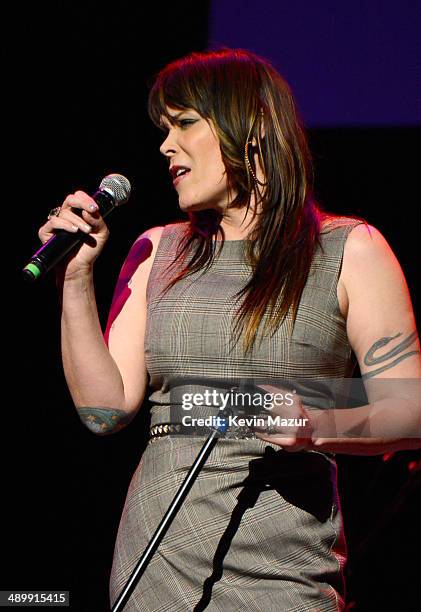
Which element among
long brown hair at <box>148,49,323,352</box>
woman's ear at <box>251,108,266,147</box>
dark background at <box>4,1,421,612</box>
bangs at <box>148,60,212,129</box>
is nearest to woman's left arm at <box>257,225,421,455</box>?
long brown hair at <box>148,49,323,352</box>

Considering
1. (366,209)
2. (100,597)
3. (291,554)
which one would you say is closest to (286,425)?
(291,554)

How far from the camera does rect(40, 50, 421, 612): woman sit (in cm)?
125

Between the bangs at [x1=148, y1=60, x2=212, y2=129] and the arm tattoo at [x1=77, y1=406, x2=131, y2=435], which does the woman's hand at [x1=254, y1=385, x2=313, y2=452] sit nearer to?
the arm tattoo at [x1=77, y1=406, x2=131, y2=435]

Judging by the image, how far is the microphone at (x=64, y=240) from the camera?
1.22 meters

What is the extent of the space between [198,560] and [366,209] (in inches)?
49.1

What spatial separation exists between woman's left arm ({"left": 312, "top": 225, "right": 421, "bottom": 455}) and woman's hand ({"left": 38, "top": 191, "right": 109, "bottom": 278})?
40 cm

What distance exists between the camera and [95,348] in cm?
143

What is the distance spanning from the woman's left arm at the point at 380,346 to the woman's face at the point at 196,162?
0.86 feet

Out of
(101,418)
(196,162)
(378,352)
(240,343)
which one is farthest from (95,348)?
(378,352)

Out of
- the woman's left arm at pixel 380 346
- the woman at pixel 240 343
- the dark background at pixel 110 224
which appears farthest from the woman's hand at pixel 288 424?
the dark background at pixel 110 224

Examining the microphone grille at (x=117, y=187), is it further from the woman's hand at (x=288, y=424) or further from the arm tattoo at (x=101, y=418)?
the woman's hand at (x=288, y=424)

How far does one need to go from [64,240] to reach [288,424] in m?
0.48

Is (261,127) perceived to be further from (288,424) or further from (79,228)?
(288,424)

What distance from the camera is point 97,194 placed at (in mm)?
1396
